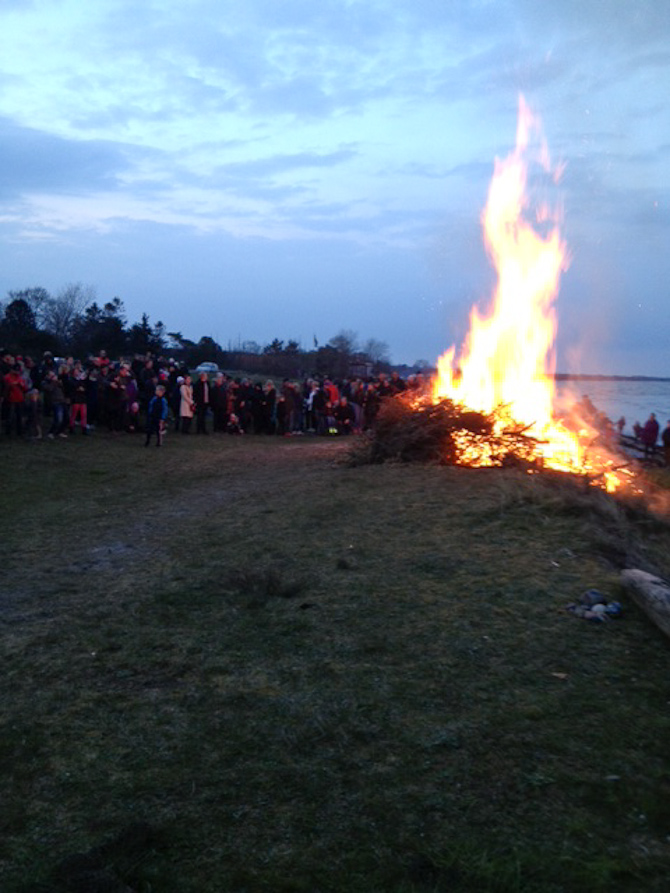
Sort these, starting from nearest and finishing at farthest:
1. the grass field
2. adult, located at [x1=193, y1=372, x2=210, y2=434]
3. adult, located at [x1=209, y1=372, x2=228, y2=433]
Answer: the grass field
adult, located at [x1=193, y1=372, x2=210, y2=434]
adult, located at [x1=209, y1=372, x2=228, y2=433]

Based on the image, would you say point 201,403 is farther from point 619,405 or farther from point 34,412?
point 619,405

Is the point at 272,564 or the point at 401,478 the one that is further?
the point at 401,478

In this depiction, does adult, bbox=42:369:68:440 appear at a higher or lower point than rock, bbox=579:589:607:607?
higher

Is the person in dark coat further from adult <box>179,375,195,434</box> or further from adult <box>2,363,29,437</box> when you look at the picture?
adult <box>2,363,29,437</box>

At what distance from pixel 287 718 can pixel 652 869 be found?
2162 mm

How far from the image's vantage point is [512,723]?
4723 millimetres

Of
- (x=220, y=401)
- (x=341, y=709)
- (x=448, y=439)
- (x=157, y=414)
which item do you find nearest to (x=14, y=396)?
(x=157, y=414)

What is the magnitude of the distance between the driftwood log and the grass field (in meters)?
0.10

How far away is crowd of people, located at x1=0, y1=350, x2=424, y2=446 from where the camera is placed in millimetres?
19141

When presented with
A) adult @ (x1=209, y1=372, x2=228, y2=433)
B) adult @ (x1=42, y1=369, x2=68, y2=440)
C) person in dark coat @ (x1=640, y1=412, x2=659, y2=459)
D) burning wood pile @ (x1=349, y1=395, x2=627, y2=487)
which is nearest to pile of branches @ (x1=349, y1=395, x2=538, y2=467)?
burning wood pile @ (x1=349, y1=395, x2=627, y2=487)

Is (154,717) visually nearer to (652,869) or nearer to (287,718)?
(287,718)

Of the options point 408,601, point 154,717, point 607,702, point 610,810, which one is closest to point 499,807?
point 610,810

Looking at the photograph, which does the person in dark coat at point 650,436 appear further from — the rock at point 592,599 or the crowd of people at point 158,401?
the rock at point 592,599

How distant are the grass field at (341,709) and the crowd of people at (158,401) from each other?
9.42m
